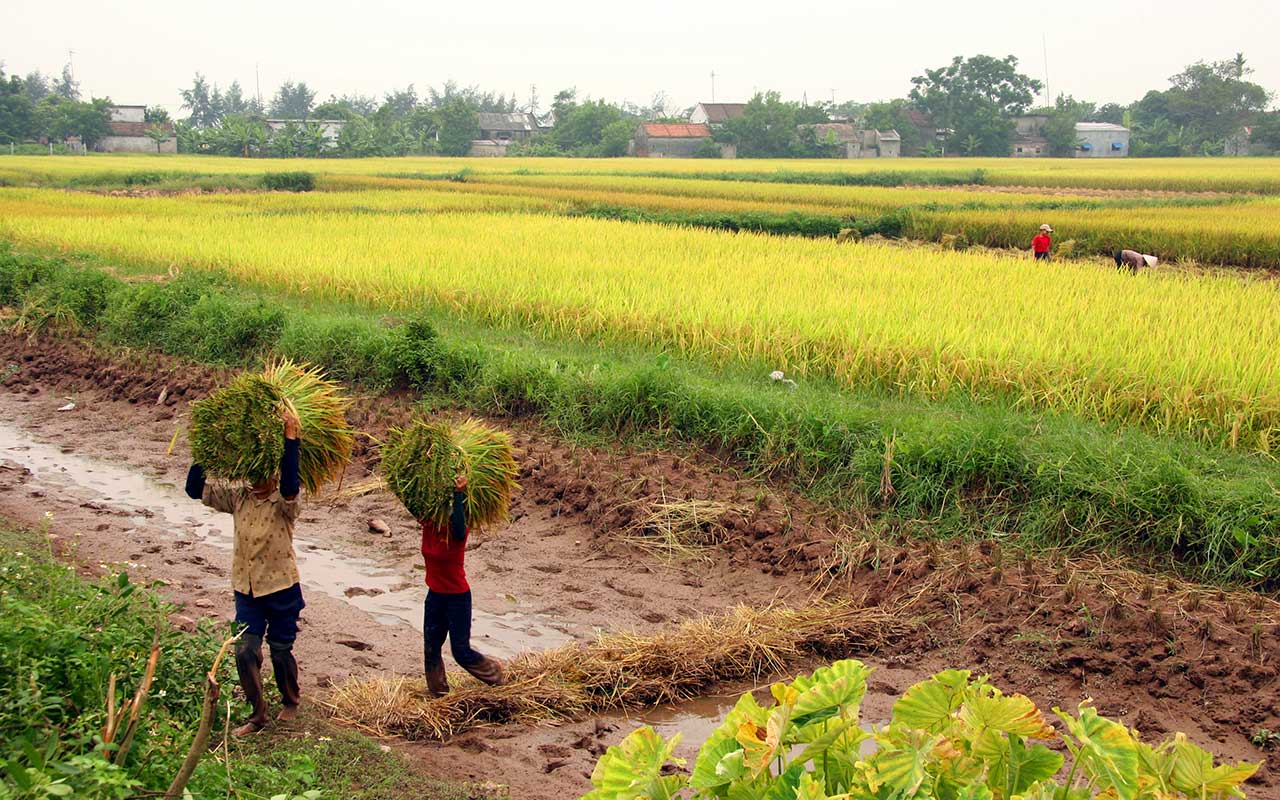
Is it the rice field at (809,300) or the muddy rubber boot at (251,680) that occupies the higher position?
the rice field at (809,300)

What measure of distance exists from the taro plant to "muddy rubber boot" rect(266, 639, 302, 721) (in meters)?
2.81

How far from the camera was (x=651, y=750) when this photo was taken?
1693 millimetres

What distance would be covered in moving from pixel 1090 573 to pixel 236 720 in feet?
13.2

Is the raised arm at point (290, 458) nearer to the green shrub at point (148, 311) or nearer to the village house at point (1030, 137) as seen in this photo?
the green shrub at point (148, 311)

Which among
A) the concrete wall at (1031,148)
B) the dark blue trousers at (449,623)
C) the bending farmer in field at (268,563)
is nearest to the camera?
the bending farmer in field at (268,563)

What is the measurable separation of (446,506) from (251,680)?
0.92m

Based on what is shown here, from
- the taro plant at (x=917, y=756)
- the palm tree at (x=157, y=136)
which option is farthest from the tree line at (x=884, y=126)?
the taro plant at (x=917, y=756)

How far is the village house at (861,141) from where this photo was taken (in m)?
69.7

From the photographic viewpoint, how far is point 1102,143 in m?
75.4

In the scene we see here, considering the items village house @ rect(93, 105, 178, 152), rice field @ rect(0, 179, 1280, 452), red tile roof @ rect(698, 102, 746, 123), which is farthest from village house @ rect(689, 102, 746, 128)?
rice field @ rect(0, 179, 1280, 452)

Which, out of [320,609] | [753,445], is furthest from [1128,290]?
[320,609]

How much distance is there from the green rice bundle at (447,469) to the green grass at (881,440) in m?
2.73

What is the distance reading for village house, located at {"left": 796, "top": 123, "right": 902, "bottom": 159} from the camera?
6969 centimetres

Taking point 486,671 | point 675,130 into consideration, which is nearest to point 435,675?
point 486,671
